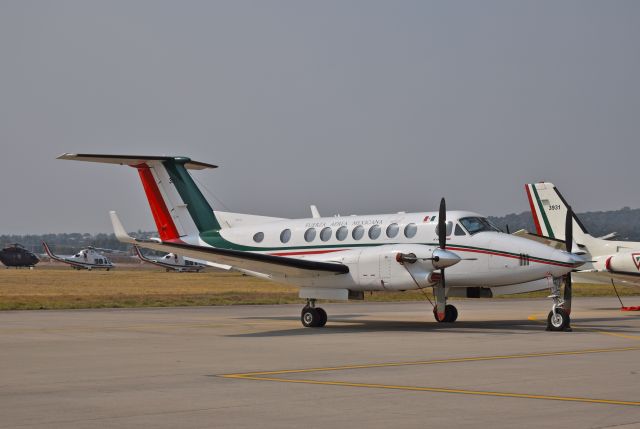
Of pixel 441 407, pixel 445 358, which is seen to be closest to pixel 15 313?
pixel 445 358

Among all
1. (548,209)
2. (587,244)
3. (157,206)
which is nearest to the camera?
(157,206)

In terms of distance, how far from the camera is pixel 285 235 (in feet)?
87.6

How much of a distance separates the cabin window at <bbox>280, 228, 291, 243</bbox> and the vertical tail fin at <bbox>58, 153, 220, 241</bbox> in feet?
8.88

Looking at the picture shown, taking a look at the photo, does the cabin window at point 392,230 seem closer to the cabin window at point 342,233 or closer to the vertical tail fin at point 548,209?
the cabin window at point 342,233

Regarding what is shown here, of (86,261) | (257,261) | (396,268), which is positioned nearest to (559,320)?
(396,268)

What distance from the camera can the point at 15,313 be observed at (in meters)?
A: 30.2

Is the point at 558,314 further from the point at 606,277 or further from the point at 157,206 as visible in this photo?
the point at 157,206

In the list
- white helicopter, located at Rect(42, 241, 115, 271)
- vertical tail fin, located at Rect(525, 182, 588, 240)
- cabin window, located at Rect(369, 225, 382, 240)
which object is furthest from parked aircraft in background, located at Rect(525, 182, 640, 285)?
white helicopter, located at Rect(42, 241, 115, 271)

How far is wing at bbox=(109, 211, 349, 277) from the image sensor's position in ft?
77.0

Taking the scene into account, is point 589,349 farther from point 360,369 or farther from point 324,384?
point 324,384

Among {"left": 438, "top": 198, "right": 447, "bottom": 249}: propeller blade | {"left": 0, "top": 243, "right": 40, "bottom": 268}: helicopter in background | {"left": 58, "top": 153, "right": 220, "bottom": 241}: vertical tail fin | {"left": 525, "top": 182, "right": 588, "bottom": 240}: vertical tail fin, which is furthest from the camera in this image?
{"left": 0, "top": 243, "right": 40, "bottom": 268}: helicopter in background

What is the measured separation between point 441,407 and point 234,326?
15.2 meters

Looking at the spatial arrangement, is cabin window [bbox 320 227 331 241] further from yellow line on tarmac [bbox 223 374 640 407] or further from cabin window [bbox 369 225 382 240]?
yellow line on tarmac [bbox 223 374 640 407]

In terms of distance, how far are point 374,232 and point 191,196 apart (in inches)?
256
